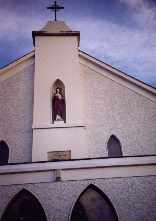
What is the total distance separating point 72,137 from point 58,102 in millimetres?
1833

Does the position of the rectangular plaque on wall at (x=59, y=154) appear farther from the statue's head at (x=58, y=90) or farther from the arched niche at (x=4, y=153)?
the statue's head at (x=58, y=90)

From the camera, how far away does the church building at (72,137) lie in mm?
8641

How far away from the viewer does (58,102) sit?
12.9 meters

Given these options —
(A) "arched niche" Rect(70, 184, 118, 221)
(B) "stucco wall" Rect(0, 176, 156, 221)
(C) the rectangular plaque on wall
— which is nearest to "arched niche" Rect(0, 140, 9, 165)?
(C) the rectangular plaque on wall

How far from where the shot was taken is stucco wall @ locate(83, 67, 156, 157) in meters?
11.9

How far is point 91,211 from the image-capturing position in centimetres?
862

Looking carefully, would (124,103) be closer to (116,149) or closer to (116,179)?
(116,149)

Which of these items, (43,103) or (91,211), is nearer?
(91,211)

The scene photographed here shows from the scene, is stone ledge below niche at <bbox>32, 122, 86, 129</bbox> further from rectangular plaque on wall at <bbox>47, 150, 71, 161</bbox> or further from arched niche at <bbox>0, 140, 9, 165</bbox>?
arched niche at <bbox>0, 140, 9, 165</bbox>

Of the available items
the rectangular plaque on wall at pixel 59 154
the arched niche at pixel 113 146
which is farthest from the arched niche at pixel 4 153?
the arched niche at pixel 113 146

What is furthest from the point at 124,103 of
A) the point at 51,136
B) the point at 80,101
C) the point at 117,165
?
the point at 117,165

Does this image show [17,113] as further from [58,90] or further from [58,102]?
[58,90]

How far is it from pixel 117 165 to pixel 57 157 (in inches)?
125

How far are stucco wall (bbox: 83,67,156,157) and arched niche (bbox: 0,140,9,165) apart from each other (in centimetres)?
337
